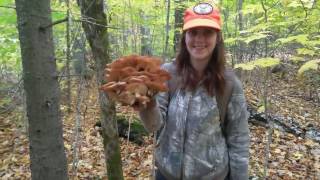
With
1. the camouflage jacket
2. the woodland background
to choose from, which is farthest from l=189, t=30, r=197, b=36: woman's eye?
the woodland background

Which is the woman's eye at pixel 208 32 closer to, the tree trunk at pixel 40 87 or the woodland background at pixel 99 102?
the woodland background at pixel 99 102

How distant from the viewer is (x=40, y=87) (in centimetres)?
276

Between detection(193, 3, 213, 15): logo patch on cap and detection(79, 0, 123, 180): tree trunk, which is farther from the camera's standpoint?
detection(79, 0, 123, 180): tree trunk

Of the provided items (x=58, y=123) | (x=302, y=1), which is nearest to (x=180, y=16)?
(x=302, y=1)

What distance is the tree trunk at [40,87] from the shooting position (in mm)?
2699

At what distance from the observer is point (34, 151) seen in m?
2.86

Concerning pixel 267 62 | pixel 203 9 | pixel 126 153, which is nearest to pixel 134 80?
pixel 203 9

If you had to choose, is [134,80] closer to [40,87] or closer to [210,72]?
[210,72]

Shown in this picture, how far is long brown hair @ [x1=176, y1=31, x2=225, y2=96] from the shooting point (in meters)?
2.43

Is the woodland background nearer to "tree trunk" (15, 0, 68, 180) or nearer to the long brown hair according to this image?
"tree trunk" (15, 0, 68, 180)

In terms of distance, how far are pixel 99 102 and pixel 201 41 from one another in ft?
7.28

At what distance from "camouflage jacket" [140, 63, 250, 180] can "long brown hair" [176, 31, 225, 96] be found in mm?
45

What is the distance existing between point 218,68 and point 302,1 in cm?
268

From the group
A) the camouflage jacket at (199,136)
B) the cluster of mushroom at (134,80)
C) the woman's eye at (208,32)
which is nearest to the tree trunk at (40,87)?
the camouflage jacket at (199,136)
